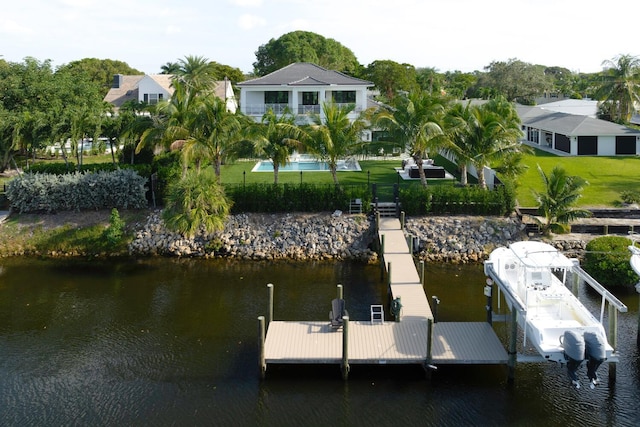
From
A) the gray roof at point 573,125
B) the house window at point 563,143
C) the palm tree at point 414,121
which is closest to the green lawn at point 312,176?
the palm tree at point 414,121

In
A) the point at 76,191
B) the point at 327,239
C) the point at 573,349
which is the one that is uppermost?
the point at 76,191

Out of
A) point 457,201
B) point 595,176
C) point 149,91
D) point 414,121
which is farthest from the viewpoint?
point 149,91

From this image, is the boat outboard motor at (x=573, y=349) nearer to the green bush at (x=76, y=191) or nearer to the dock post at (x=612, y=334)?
the dock post at (x=612, y=334)

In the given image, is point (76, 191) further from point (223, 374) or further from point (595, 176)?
point (595, 176)

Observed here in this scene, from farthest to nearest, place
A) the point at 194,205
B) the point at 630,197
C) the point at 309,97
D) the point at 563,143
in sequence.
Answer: the point at 309,97 < the point at 563,143 < the point at 630,197 < the point at 194,205

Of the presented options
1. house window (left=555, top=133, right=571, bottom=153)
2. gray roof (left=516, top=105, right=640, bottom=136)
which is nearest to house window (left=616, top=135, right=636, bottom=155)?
gray roof (left=516, top=105, right=640, bottom=136)

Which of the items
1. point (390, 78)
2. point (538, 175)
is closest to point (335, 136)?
point (538, 175)
